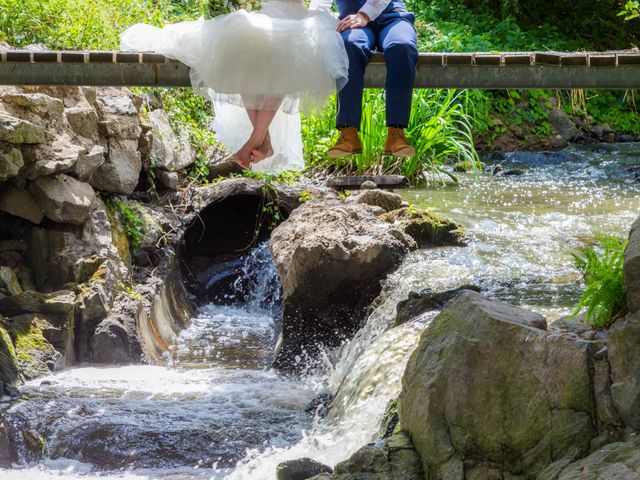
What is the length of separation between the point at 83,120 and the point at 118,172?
1.68 feet

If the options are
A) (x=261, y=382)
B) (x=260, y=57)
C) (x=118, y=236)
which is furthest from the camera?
(x=118, y=236)

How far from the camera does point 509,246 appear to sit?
782 centimetres

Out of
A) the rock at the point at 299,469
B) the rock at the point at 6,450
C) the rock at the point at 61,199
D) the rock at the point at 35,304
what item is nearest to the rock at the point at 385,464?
the rock at the point at 299,469

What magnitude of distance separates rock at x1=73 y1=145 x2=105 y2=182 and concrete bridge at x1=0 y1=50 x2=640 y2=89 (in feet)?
3.62

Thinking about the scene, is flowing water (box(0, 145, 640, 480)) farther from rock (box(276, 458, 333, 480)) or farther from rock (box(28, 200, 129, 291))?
rock (box(28, 200, 129, 291))

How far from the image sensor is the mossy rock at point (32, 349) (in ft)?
21.7

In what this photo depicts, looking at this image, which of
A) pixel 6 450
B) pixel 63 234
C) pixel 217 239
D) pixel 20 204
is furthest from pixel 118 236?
pixel 6 450

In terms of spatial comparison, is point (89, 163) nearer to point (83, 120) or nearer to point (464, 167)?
point (83, 120)

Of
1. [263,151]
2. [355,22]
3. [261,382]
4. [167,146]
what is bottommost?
[261,382]

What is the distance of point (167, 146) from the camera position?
9047 mm

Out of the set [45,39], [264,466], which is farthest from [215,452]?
[45,39]

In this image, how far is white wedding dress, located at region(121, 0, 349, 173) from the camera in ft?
18.8

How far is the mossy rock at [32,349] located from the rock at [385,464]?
300 cm

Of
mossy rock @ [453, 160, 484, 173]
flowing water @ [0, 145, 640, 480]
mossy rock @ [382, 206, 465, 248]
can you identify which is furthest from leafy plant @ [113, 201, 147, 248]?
mossy rock @ [453, 160, 484, 173]
